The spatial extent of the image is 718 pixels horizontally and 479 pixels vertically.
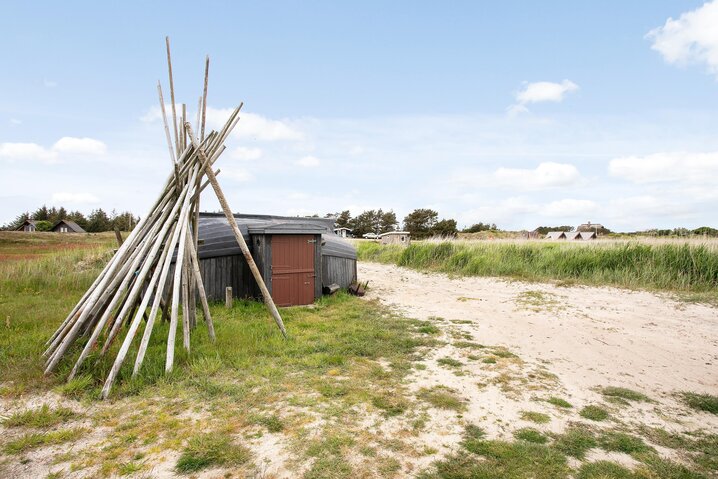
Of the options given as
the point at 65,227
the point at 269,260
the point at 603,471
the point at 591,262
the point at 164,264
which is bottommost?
the point at 603,471

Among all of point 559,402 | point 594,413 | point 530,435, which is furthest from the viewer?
point 559,402

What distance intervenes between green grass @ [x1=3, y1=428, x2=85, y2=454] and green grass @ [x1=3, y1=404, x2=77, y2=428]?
21 cm

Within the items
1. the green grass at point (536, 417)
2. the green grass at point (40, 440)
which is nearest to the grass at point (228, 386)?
the green grass at point (40, 440)

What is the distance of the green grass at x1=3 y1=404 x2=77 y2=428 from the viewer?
3.97 meters

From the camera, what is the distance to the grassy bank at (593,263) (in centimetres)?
1192

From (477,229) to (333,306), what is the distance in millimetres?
47893

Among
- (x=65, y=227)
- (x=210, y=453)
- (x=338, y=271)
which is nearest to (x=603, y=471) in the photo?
(x=210, y=453)

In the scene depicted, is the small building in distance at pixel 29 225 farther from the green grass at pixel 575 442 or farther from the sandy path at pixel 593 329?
the green grass at pixel 575 442

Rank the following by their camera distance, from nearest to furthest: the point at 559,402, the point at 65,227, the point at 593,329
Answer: the point at 559,402 → the point at 593,329 → the point at 65,227

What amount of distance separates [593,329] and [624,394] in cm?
349

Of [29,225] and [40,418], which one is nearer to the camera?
[40,418]

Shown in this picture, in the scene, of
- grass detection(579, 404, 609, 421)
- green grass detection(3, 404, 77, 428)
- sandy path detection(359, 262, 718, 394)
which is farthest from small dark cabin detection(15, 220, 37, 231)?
grass detection(579, 404, 609, 421)

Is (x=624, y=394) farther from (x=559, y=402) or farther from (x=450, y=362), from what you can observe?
(x=450, y=362)

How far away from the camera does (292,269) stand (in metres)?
10.5
